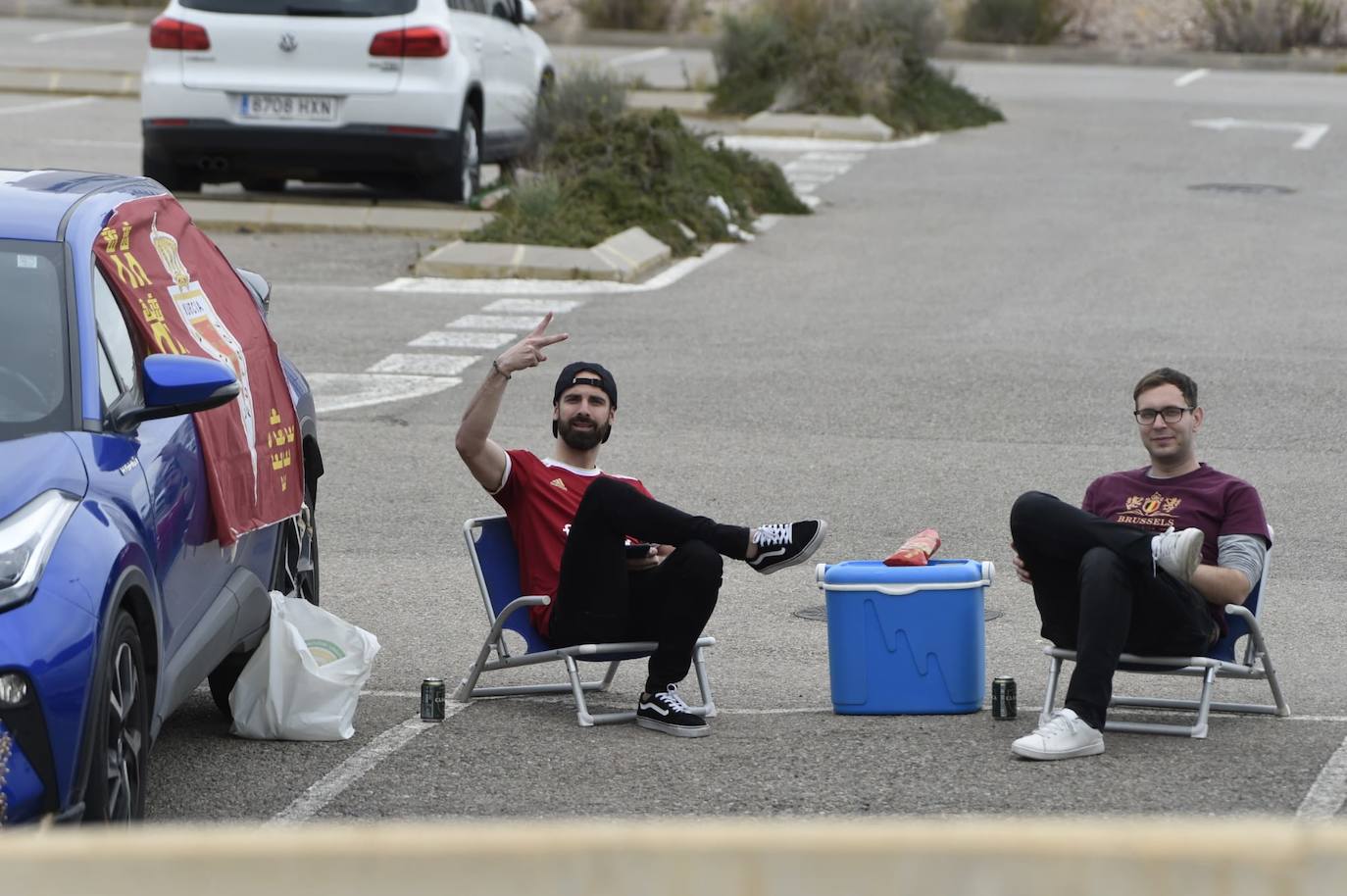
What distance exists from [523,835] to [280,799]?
3.75 m

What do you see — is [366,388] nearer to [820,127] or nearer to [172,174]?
[172,174]

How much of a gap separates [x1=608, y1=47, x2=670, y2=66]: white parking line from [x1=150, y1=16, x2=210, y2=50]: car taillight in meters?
16.5

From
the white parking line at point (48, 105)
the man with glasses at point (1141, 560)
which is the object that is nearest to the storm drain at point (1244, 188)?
the white parking line at point (48, 105)

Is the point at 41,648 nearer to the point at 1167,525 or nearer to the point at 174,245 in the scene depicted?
the point at 174,245

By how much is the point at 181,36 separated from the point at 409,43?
70.3 inches

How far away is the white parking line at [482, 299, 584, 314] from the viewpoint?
50.7 feet

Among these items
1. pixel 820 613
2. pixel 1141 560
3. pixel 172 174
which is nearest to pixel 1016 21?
pixel 172 174

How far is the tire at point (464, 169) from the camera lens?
59.5ft

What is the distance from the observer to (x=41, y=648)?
14.9 ft

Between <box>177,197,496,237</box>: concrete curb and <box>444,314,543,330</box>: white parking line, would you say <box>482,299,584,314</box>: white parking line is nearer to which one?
<box>444,314,543,330</box>: white parking line

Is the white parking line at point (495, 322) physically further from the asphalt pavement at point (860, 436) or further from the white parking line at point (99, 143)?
the white parking line at point (99, 143)

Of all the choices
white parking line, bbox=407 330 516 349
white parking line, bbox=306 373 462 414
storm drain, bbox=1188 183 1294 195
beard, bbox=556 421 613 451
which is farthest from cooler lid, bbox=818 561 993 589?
storm drain, bbox=1188 183 1294 195

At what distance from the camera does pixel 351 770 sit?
20.1ft

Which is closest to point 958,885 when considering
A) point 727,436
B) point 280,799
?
point 280,799
